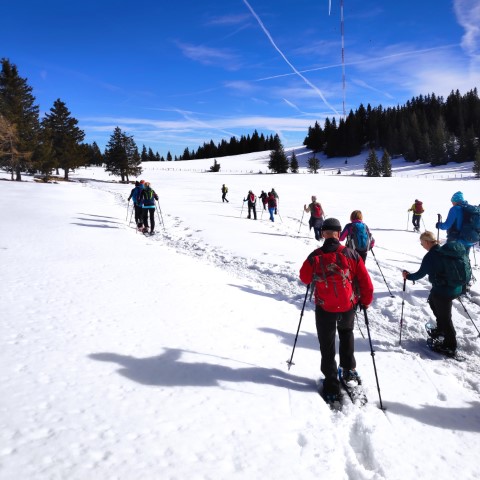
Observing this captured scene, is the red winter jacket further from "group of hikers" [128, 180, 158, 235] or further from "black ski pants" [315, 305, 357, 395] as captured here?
"group of hikers" [128, 180, 158, 235]

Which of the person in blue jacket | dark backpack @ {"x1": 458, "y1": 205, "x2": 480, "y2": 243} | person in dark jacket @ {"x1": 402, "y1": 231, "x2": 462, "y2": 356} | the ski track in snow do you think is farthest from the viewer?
the person in blue jacket

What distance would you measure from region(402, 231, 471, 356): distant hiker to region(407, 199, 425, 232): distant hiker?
601 inches

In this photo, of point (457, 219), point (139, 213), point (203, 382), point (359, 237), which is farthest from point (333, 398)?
point (139, 213)

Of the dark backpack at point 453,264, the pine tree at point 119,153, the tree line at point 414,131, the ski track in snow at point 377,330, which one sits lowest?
the ski track in snow at point 377,330

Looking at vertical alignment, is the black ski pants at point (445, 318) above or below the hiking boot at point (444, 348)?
→ above

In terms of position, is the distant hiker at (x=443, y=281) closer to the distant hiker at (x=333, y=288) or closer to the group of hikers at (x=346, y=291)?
the group of hikers at (x=346, y=291)

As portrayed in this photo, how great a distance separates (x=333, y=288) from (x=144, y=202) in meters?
12.6

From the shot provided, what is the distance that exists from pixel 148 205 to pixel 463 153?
101 m

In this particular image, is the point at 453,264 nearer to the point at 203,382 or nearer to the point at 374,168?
the point at 203,382

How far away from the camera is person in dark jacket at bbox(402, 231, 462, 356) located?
210 inches

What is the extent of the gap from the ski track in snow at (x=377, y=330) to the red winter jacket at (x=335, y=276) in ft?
4.18


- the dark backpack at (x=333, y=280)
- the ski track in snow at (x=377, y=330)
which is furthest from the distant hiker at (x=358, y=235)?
the dark backpack at (x=333, y=280)

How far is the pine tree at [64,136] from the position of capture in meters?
51.4

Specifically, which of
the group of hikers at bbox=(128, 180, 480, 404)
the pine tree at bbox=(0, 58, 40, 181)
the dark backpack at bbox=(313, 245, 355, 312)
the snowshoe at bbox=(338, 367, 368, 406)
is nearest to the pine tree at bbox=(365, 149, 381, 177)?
the pine tree at bbox=(0, 58, 40, 181)
